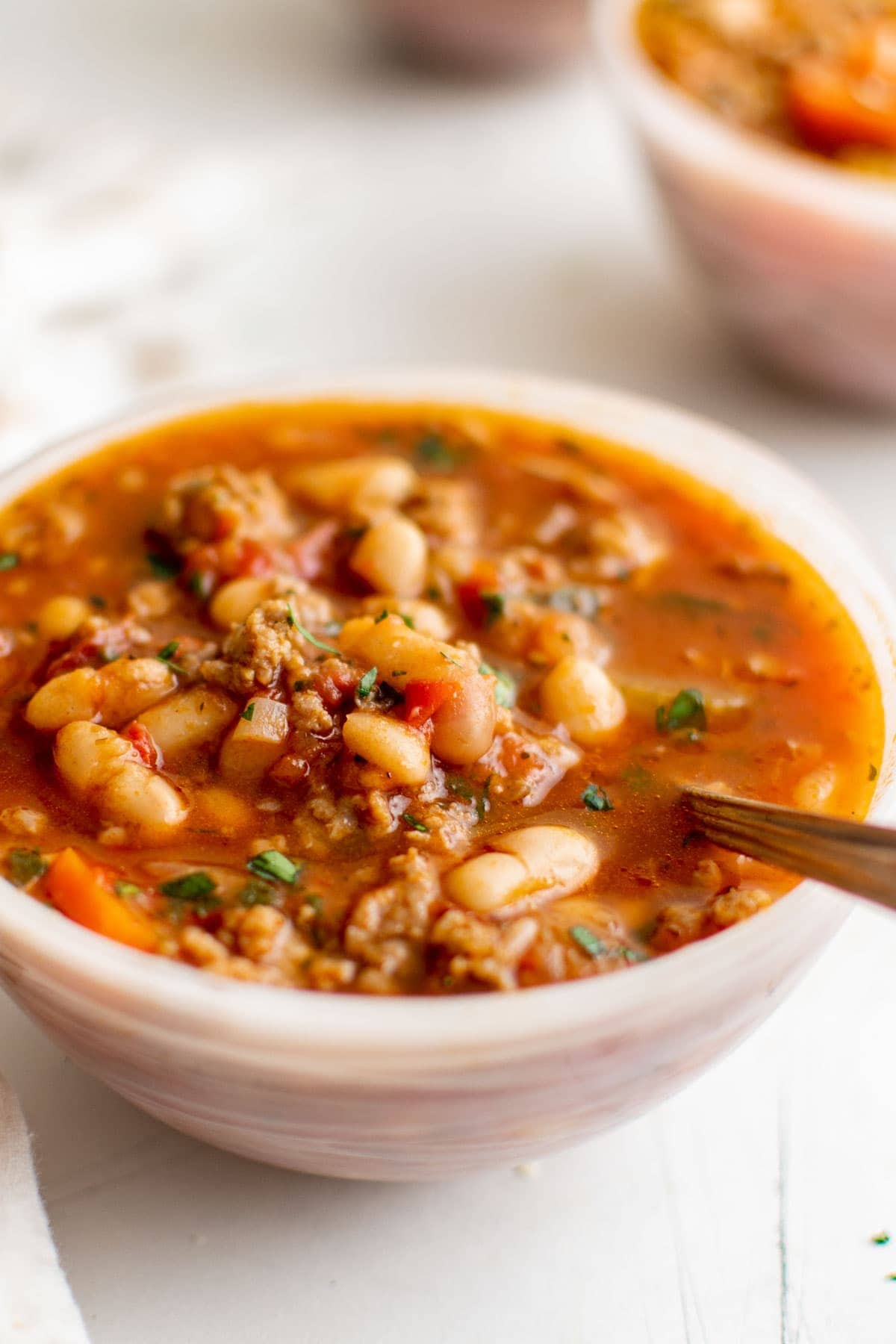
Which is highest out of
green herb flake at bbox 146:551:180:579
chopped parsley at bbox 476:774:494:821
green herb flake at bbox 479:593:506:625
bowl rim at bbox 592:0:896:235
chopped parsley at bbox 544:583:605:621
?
bowl rim at bbox 592:0:896:235

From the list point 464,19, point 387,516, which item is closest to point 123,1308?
point 387,516

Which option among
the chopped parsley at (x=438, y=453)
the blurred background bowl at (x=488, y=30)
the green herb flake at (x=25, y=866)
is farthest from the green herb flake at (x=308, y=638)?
the blurred background bowl at (x=488, y=30)

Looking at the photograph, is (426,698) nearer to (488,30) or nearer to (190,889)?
(190,889)

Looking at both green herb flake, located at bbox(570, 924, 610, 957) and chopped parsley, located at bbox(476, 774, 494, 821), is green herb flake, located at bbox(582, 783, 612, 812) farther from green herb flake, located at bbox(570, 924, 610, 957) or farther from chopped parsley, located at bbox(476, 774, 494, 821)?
green herb flake, located at bbox(570, 924, 610, 957)

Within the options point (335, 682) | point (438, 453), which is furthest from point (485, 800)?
point (438, 453)

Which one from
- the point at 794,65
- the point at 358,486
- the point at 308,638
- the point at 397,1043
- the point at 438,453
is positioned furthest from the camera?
the point at 794,65

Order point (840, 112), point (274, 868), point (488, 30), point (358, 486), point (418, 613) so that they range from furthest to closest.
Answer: point (488, 30) → point (840, 112) → point (358, 486) → point (418, 613) → point (274, 868)

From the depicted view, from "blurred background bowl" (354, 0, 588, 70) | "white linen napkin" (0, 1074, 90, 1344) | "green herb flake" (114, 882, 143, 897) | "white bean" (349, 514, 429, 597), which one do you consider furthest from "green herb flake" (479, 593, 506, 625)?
"blurred background bowl" (354, 0, 588, 70)
